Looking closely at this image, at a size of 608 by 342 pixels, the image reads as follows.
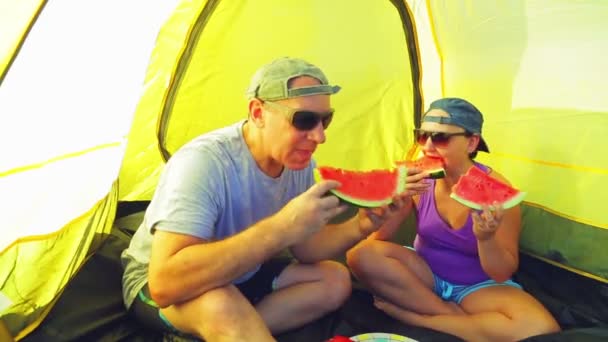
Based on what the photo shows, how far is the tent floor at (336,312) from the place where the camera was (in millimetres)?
2123

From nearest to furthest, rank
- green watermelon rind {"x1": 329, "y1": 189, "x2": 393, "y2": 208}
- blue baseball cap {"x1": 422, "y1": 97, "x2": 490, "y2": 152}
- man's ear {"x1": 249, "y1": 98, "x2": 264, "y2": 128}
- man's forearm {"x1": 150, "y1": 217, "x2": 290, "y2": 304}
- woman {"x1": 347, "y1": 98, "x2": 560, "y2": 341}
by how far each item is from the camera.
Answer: man's forearm {"x1": 150, "y1": 217, "x2": 290, "y2": 304}
green watermelon rind {"x1": 329, "y1": 189, "x2": 393, "y2": 208}
man's ear {"x1": 249, "y1": 98, "x2": 264, "y2": 128}
woman {"x1": 347, "y1": 98, "x2": 560, "y2": 341}
blue baseball cap {"x1": 422, "y1": 97, "x2": 490, "y2": 152}

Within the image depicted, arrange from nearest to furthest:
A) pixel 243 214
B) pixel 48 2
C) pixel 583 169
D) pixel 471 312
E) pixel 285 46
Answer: pixel 48 2 < pixel 243 214 < pixel 471 312 < pixel 583 169 < pixel 285 46

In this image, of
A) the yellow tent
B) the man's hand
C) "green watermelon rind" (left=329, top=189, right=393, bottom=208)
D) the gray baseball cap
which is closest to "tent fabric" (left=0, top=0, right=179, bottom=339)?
the yellow tent

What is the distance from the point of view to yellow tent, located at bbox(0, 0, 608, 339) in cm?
209

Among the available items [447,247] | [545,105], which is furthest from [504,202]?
[545,105]

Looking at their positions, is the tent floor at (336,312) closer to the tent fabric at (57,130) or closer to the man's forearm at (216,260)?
the tent fabric at (57,130)

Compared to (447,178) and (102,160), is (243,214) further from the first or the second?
(447,178)

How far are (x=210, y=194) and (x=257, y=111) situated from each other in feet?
1.15

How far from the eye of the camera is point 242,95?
132 inches

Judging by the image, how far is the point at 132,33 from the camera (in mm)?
2531

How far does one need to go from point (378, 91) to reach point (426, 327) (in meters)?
1.66

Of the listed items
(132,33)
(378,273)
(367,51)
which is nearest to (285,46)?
(367,51)

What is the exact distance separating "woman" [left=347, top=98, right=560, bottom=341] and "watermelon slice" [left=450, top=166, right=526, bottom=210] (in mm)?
127

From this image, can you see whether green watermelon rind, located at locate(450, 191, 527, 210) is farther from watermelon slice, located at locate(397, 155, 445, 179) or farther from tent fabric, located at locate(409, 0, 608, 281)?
tent fabric, located at locate(409, 0, 608, 281)
